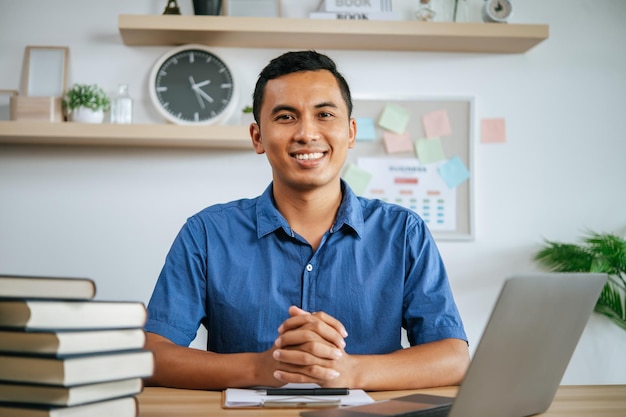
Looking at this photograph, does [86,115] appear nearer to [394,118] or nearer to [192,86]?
[192,86]

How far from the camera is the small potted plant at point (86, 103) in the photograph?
106 inches

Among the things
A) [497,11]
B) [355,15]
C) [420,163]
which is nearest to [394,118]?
[420,163]

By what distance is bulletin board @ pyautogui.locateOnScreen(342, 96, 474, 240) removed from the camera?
9.59 feet

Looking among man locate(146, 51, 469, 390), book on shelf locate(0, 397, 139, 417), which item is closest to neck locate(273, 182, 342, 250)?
man locate(146, 51, 469, 390)

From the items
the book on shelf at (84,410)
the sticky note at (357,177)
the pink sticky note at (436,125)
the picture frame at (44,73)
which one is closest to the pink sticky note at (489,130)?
the pink sticky note at (436,125)

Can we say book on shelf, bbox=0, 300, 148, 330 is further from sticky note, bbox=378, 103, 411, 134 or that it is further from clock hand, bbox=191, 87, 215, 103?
sticky note, bbox=378, 103, 411, 134

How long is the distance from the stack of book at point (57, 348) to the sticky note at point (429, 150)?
2248mm

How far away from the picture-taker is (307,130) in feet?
5.51

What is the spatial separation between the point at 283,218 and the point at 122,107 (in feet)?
4.33

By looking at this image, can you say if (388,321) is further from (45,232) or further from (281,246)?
(45,232)

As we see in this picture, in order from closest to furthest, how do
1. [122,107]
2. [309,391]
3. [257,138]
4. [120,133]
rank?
[309,391] < [257,138] < [120,133] < [122,107]

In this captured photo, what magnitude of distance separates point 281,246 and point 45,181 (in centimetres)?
151

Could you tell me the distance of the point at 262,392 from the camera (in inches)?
45.9

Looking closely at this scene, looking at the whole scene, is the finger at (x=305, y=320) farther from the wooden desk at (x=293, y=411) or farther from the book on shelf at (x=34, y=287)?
the book on shelf at (x=34, y=287)
